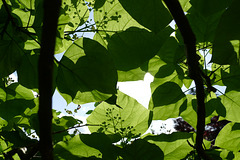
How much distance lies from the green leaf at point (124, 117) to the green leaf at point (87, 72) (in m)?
0.17

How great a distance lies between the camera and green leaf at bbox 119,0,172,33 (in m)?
0.54

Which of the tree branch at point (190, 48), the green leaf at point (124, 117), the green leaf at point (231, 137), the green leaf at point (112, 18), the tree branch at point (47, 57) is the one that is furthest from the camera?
the green leaf at point (231, 137)

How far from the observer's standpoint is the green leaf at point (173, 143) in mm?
791

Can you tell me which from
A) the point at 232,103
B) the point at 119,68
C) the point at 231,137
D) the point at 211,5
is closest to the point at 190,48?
the point at 211,5

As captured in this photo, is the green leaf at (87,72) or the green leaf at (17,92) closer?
the green leaf at (87,72)

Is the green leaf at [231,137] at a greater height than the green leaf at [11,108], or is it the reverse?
the green leaf at [11,108]

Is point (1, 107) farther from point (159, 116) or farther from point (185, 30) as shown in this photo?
point (185, 30)

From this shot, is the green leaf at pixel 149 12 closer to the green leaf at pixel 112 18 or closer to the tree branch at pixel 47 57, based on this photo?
the green leaf at pixel 112 18

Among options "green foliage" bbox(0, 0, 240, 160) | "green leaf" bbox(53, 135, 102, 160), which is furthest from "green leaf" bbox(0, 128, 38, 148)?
"green leaf" bbox(53, 135, 102, 160)

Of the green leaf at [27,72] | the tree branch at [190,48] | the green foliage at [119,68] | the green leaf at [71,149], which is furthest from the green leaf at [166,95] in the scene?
the green leaf at [27,72]

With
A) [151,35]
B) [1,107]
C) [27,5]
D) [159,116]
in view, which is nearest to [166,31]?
[151,35]

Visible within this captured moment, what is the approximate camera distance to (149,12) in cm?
55

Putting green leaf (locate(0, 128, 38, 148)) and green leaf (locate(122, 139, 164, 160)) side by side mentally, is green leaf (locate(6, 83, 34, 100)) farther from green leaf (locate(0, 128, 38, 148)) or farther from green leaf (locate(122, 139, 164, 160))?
green leaf (locate(122, 139, 164, 160))

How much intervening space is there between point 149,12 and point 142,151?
0.38 meters
